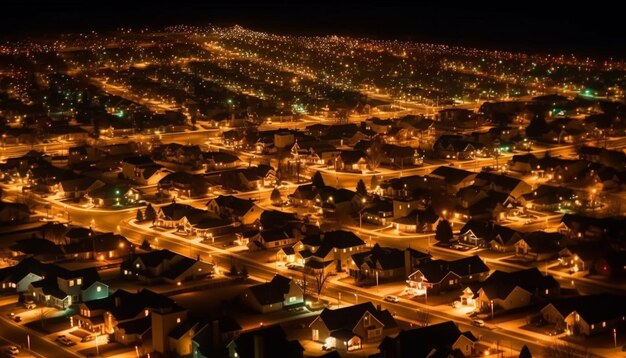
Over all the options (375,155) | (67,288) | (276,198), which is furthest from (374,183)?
(67,288)

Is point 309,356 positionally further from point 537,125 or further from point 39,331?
point 537,125

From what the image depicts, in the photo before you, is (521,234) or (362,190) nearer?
(521,234)

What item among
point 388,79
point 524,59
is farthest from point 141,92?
point 524,59

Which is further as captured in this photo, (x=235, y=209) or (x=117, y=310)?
(x=235, y=209)

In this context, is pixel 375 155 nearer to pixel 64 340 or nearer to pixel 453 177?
pixel 453 177

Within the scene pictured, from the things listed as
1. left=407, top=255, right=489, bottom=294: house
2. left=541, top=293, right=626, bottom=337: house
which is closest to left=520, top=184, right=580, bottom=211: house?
left=407, top=255, right=489, bottom=294: house

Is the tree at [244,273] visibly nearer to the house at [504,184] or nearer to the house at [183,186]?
the house at [183,186]

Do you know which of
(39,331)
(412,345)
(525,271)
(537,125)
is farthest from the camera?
(537,125)
